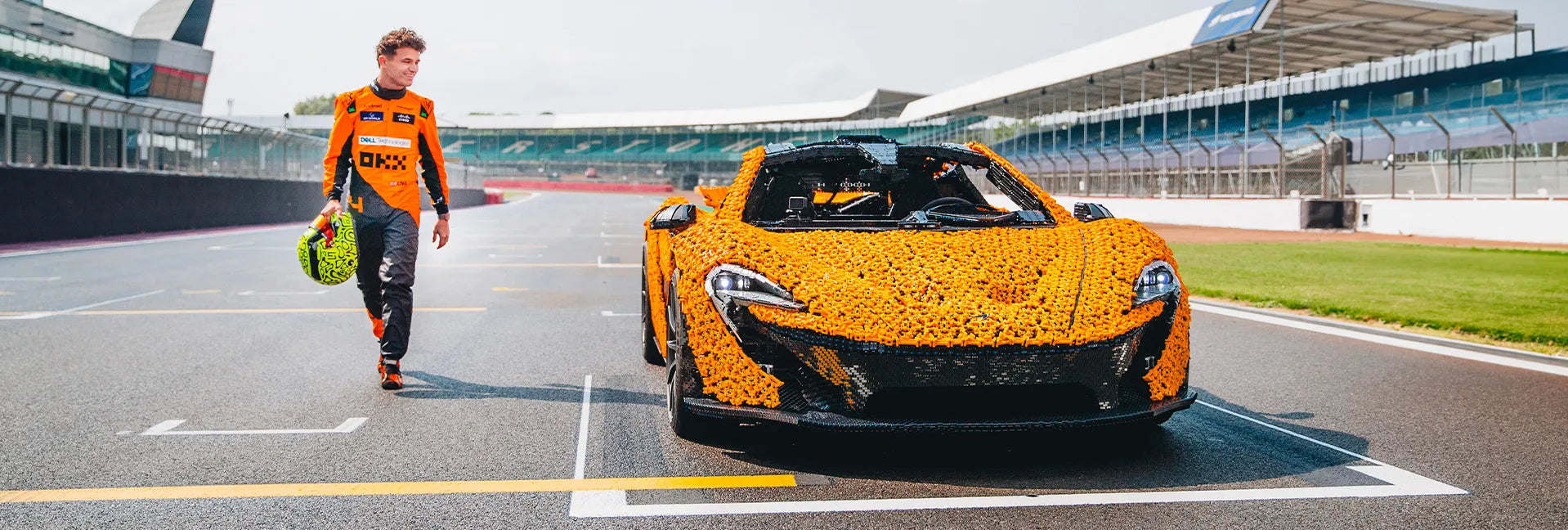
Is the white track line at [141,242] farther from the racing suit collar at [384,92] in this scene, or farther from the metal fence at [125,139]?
the racing suit collar at [384,92]

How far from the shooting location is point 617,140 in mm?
106812

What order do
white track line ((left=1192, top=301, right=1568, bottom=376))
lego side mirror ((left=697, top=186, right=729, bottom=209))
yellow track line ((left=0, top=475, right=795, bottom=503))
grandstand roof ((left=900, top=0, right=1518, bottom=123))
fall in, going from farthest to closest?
grandstand roof ((left=900, top=0, right=1518, bottom=123)), white track line ((left=1192, top=301, right=1568, bottom=376)), lego side mirror ((left=697, top=186, right=729, bottom=209)), yellow track line ((left=0, top=475, right=795, bottom=503))

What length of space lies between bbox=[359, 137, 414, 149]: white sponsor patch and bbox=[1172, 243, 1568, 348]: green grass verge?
729cm

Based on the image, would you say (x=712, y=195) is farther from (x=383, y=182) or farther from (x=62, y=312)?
(x=62, y=312)

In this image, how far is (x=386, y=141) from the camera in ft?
19.5

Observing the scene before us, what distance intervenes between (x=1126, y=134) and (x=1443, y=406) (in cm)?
4924

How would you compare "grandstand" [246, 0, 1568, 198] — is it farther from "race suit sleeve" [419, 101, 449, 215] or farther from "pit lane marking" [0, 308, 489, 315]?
"race suit sleeve" [419, 101, 449, 215]

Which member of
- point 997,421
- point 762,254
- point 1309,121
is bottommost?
point 997,421

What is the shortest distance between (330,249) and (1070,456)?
3901 millimetres

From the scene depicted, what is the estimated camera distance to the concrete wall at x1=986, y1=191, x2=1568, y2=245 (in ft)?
68.3

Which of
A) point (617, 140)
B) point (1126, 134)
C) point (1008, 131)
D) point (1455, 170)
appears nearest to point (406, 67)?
point (1455, 170)

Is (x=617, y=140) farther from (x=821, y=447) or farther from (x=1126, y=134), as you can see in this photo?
(x=821, y=447)

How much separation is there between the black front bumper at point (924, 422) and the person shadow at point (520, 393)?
159cm

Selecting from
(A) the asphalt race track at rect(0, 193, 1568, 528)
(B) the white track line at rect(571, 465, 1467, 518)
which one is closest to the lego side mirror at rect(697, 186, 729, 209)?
(A) the asphalt race track at rect(0, 193, 1568, 528)
